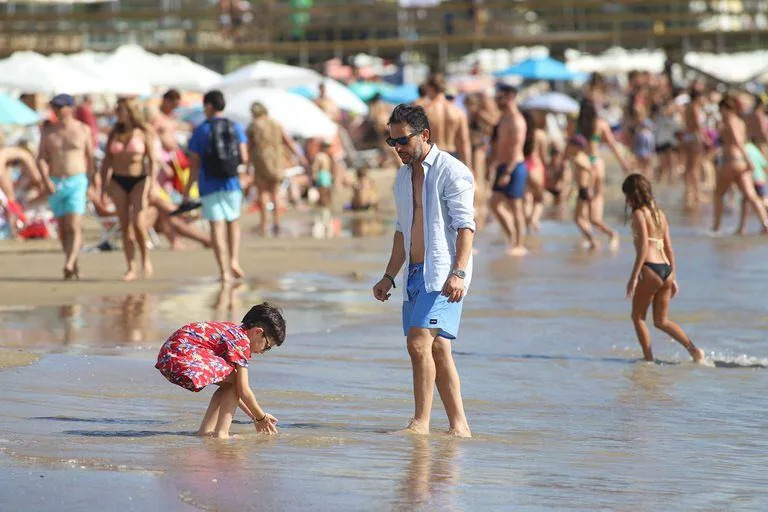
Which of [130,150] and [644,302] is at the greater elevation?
[130,150]

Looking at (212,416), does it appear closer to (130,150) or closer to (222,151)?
(222,151)

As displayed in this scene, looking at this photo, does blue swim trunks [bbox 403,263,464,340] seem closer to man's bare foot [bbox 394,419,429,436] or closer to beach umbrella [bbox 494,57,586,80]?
man's bare foot [bbox 394,419,429,436]

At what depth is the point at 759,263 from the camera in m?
16.2

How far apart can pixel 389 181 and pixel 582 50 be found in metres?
22.7

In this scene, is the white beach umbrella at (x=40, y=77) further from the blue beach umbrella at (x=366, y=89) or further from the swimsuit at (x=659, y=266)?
the swimsuit at (x=659, y=266)

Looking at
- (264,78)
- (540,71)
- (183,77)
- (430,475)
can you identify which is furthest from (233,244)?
(540,71)

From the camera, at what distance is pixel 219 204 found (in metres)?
13.6

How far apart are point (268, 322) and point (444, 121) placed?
9.72 meters

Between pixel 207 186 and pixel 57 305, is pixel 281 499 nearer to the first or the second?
pixel 57 305

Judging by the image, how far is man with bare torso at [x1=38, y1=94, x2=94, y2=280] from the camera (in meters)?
13.7

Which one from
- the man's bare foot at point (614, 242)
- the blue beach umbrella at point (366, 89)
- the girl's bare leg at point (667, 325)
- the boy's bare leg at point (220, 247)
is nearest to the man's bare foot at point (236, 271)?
the boy's bare leg at point (220, 247)

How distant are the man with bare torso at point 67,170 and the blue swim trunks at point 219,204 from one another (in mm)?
1067

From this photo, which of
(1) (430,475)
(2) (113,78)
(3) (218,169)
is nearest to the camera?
(1) (430,475)

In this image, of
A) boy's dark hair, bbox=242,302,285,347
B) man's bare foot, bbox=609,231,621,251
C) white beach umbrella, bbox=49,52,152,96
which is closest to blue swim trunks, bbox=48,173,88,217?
man's bare foot, bbox=609,231,621,251
